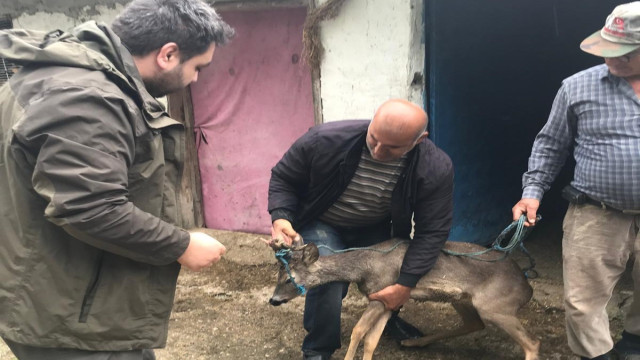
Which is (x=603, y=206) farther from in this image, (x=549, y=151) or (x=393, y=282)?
(x=393, y=282)

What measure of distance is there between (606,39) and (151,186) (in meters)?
2.62

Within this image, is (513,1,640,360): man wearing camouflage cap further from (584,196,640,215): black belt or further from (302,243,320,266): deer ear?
(302,243,320,266): deer ear

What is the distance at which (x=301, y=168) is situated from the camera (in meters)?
3.58

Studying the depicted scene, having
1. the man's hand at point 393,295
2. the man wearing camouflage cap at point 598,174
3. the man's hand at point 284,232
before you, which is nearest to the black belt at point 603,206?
the man wearing camouflage cap at point 598,174

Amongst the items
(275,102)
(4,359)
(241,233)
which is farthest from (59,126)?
(241,233)

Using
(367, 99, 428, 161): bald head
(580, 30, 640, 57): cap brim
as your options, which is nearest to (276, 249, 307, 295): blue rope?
(367, 99, 428, 161): bald head

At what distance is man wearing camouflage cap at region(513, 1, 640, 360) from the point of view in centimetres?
304

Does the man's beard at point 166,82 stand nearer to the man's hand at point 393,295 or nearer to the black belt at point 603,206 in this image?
the man's hand at point 393,295

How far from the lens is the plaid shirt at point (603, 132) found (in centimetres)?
305

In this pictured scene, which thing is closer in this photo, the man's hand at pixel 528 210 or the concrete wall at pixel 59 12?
the man's hand at pixel 528 210

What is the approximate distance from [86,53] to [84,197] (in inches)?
21.4

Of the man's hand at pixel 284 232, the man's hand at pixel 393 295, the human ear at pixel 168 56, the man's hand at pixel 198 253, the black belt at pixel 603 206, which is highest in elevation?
the human ear at pixel 168 56

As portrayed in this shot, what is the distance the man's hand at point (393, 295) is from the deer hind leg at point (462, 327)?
660mm

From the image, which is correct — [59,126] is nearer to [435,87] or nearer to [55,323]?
[55,323]
